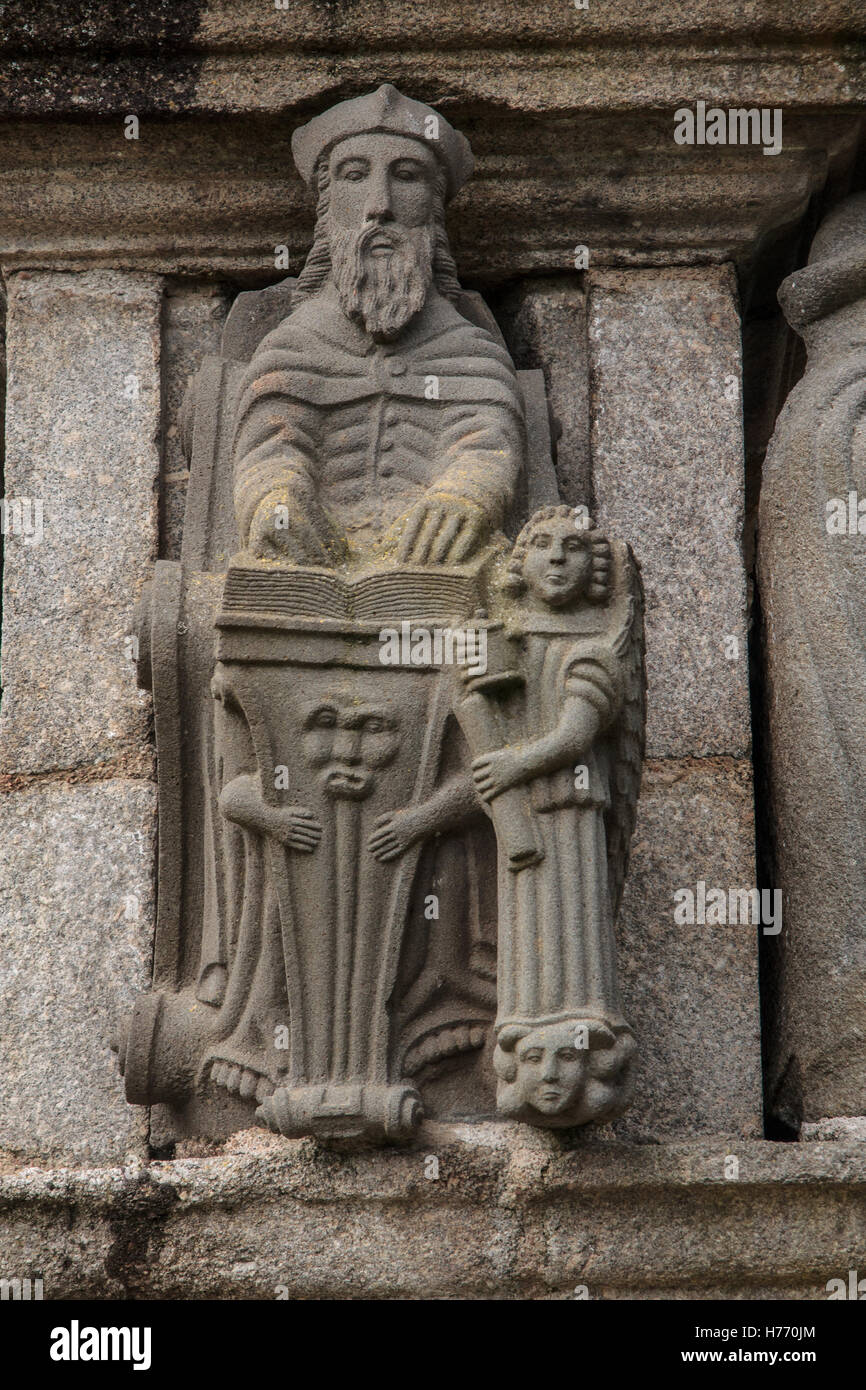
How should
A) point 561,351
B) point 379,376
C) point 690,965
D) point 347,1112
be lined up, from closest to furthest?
point 347,1112 → point 690,965 → point 379,376 → point 561,351

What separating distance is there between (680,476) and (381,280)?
0.83 meters

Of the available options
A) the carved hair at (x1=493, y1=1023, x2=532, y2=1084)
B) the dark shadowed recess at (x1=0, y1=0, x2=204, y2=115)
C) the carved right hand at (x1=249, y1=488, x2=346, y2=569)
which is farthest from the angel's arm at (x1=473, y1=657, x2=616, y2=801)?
the dark shadowed recess at (x1=0, y1=0, x2=204, y2=115)

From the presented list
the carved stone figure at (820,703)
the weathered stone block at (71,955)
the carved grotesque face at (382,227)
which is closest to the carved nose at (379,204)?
the carved grotesque face at (382,227)

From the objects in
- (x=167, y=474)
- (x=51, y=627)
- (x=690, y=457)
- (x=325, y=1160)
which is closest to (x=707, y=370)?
(x=690, y=457)

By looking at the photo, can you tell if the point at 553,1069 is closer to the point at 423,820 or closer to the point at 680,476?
the point at 423,820

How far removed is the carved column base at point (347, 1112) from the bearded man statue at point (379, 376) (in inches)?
42.1

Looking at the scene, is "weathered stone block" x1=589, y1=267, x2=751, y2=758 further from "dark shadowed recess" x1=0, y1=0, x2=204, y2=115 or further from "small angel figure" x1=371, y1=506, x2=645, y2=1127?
"dark shadowed recess" x1=0, y1=0, x2=204, y2=115

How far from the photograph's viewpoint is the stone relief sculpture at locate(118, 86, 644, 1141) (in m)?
4.31

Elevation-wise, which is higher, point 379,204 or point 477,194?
point 477,194

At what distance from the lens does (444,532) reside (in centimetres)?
463

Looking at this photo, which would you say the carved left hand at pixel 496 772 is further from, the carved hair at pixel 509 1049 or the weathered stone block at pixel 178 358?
the weathered stone block at pixel 178 358

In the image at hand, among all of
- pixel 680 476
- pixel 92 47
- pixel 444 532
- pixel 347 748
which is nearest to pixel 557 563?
pixel 444 532

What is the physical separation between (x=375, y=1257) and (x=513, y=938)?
65 cm
